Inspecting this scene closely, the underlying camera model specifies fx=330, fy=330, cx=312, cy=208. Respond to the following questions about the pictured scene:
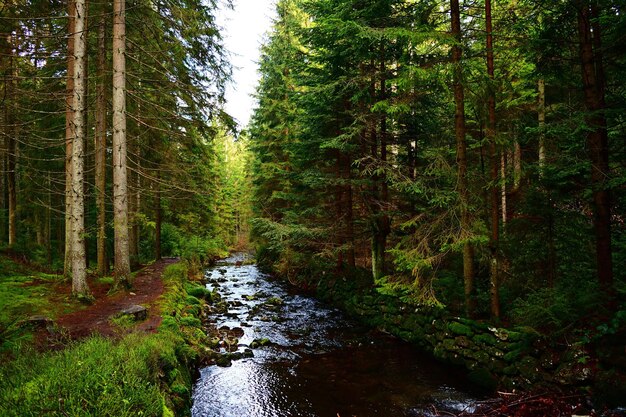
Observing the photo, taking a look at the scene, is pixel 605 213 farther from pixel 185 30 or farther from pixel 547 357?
pixel 185 30

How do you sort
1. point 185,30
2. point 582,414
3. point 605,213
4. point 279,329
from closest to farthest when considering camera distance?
point 582,414
point 605,213
point 185,30
point 279,329

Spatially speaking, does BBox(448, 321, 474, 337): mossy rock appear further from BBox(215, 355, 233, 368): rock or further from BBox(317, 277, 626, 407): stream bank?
BBox(215, 355, 233, 368): rock

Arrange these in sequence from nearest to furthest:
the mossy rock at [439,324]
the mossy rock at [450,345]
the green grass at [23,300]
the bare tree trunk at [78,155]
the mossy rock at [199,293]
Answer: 1. the green grass at [23,300]
2. the mossy rock at [450,345]
3. the bare tree trunk at [78,155]
4. the mossy rock at [439,324]
5. the mossy rock at [199,293]

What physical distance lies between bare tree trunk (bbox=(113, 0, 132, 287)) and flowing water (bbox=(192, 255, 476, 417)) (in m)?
3.89

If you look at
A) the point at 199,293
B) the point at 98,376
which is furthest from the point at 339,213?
the point at 98,376

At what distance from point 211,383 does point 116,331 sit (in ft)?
7.90

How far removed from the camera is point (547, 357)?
21.7ft

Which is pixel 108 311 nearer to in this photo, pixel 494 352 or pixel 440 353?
pixel 440 353

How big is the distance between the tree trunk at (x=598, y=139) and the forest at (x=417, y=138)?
0.10ft

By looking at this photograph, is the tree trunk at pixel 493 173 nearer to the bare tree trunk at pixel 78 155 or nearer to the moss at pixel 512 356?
the moss at pixel 512 356

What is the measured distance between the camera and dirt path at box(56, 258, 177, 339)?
691 cm

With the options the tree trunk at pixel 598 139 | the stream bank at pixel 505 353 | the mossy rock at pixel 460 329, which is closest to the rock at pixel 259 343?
the stream bank at pixel 505 353

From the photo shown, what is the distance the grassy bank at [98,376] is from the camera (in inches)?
145

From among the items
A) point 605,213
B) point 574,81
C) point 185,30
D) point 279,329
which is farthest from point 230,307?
point 574,81
